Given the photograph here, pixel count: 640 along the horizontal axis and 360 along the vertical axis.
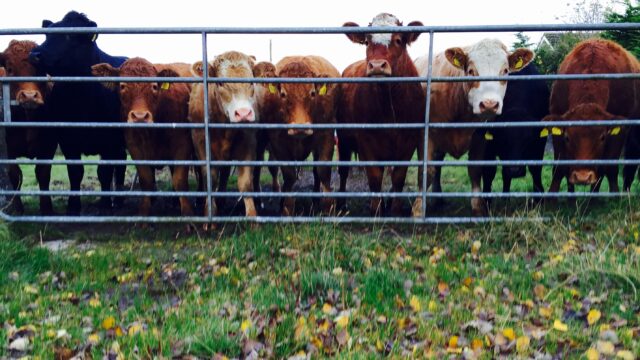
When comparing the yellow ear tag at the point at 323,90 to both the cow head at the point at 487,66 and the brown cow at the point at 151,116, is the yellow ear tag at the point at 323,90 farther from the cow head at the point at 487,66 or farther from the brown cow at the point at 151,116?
the brown cow at the point at 151,116

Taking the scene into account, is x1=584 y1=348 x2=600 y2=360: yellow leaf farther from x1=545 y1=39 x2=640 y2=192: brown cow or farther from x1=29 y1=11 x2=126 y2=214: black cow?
x1=29 y1=11 x2=126 y2=214: black cow

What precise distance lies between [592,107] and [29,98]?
6444 mm

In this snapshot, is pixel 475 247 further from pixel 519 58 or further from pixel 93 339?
pixel 93 339

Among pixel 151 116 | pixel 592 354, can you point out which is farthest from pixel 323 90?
pixel 592 354

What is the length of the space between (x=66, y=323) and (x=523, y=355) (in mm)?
3009

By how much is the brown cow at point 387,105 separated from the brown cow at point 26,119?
3.86 m

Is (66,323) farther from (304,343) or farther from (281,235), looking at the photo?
(281,235)

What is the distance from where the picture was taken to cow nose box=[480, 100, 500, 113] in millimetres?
5727

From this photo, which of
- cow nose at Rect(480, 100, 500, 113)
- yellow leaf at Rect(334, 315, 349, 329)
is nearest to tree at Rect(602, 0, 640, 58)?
cow nose at Rect(480, 100, 500, 113)

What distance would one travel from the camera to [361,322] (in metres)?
3.56

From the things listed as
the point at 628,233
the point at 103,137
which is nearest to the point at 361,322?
the point at 628,233

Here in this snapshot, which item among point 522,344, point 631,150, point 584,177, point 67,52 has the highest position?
point 67,52

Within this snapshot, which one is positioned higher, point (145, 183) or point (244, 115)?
point (244, 115)

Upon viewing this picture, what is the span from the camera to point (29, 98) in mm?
6184
